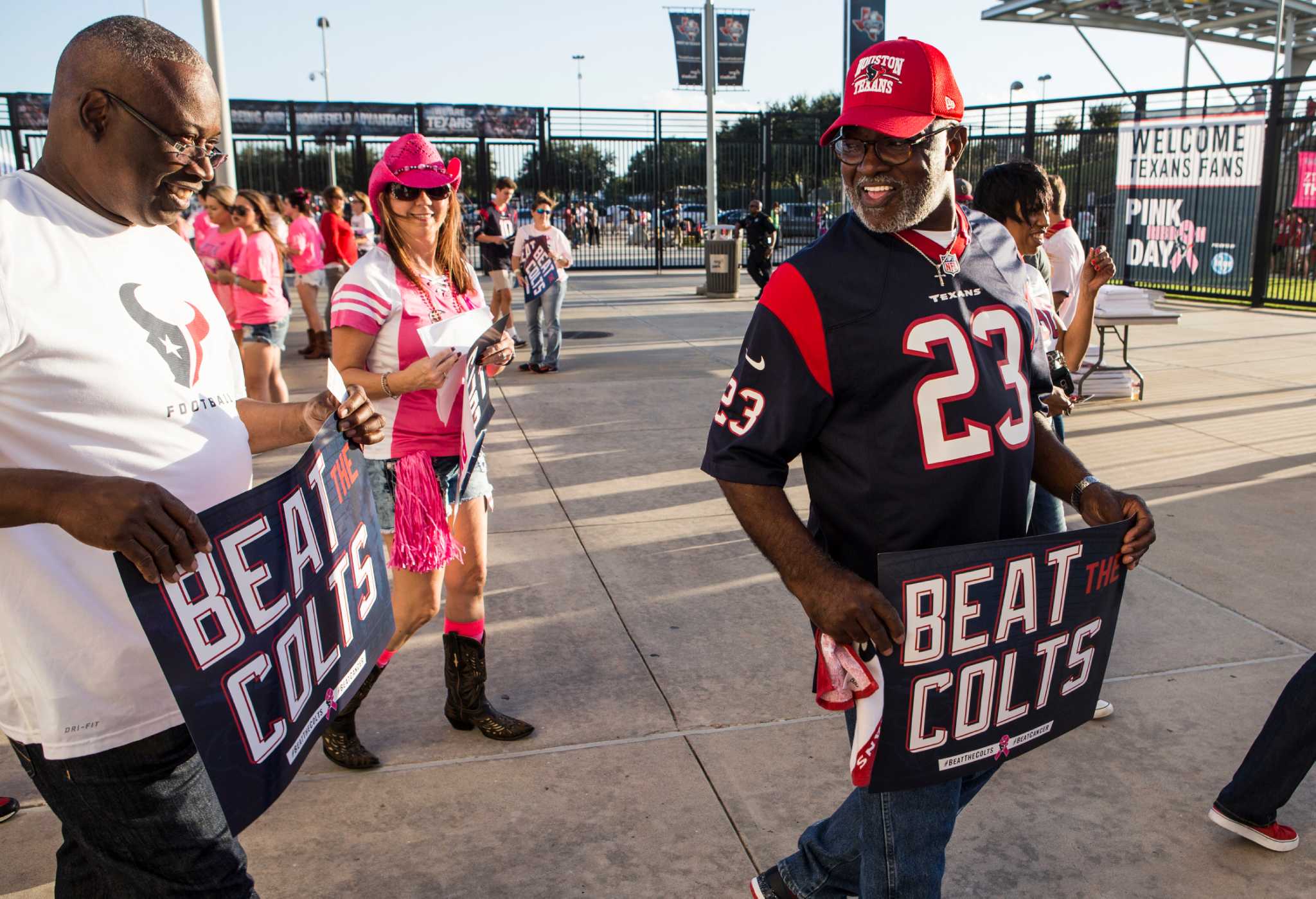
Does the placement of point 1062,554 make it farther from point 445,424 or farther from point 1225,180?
point 1225,180

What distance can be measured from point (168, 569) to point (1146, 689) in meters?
3.59

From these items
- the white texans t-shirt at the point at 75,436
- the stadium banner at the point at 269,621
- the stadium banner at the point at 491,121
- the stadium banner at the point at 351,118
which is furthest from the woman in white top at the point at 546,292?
the stadium banner at the point at 351,118

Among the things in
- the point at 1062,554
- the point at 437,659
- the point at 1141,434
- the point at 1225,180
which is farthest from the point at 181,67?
the point at 1225,180

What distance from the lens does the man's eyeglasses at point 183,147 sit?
6.23ft

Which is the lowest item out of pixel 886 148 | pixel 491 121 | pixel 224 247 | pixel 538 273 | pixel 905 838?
pixel 905 838

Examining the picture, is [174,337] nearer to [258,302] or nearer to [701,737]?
[701,737]

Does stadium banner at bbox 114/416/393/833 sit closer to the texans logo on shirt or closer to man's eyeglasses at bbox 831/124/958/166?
the texans logo on shirt

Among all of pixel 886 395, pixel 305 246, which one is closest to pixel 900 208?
pixel 886 395

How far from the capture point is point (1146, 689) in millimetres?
4020

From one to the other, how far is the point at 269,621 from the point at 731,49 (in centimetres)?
2093

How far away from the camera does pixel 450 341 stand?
3520 millimetres

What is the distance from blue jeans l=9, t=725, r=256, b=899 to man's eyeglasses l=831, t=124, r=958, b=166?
1.76m

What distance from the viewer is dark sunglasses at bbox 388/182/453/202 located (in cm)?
350

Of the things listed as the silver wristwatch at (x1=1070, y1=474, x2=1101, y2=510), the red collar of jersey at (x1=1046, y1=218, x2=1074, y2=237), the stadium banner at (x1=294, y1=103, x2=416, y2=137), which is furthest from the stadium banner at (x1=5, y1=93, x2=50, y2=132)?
the silver wristwatch at (x1=1070, y1=474, x2=1101, y2=510)
